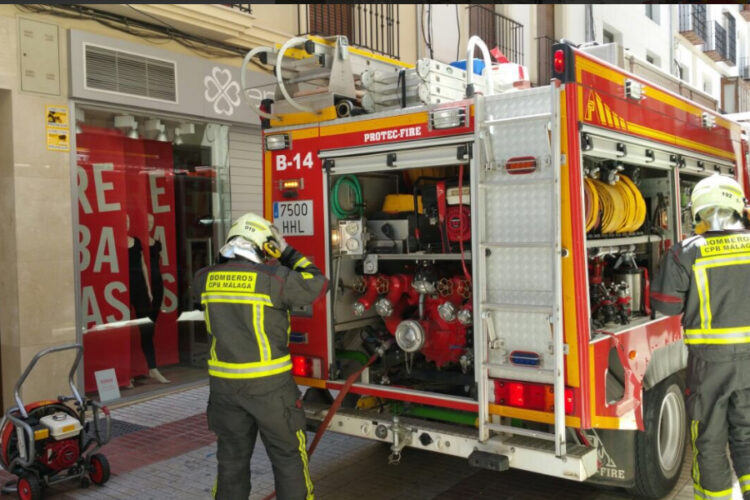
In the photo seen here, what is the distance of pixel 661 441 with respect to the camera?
195 inches

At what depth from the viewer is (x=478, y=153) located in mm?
4266

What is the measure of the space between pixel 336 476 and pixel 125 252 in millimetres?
3979

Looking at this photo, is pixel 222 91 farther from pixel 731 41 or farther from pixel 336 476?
pixel 731 41

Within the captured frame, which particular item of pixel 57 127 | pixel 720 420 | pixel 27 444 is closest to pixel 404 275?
pixel 720 420

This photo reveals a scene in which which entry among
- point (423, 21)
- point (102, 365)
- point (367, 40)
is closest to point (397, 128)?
Answer: point (102, 365)

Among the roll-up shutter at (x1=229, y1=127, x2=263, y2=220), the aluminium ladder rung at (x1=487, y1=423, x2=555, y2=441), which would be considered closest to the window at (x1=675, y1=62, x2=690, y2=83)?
the roll-up shutter at (x1=229, y1=127, x2=263, y2=220)

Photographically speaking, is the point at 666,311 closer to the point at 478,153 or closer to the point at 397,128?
the point at 478,153

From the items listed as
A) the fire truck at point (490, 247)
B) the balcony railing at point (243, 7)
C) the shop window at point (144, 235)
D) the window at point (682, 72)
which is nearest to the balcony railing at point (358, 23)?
the balcony railing at point (243, 7)

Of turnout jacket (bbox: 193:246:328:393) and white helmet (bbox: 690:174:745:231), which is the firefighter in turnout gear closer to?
turnout jacket (bbox: 193:246:328:393)

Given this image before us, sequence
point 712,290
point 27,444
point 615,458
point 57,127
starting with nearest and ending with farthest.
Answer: point 712,290 → point 615,458 → point 27,444 → point 57,127

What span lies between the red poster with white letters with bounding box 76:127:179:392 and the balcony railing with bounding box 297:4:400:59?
9.77ft

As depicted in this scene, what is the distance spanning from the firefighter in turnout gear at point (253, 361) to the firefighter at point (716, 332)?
2087 millimetres

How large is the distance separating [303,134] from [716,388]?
3097 millimetres

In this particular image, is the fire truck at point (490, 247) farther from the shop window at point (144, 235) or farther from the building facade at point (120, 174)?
the shop window at point (144, 235)
